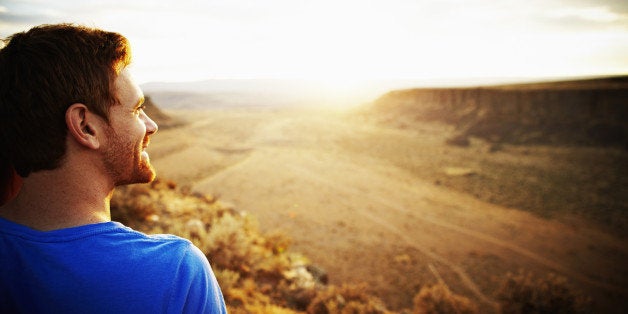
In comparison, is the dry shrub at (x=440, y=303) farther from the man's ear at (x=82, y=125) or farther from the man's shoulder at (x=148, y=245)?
the man's ear at (x=82, y=125)

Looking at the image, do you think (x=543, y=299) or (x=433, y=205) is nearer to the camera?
(x=543, y=299)

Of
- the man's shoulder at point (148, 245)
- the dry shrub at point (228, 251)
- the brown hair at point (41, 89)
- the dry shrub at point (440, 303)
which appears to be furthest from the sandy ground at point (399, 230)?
the brown hair at point (41, 89)

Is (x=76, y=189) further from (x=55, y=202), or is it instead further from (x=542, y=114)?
(x=542, y=114)

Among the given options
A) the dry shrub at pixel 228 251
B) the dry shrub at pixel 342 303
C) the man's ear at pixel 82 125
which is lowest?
the dry shrub at pixel 342 303

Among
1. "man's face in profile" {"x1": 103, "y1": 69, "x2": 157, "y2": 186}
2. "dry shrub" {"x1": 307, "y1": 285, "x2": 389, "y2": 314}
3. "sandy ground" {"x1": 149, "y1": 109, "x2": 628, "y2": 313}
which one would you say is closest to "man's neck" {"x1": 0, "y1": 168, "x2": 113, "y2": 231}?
"man's face in profile" {"x1": 103, "y1": 69, "x2": 157, "y2": 186}

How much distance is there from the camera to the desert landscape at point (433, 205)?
8.12 m

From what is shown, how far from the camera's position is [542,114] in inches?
994

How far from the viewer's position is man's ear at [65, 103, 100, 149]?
958mm

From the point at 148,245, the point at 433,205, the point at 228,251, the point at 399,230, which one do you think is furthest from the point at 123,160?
the point at 433,205

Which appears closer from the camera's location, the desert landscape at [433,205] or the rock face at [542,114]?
the desert landscape at [433,205]

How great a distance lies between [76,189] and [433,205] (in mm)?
13600

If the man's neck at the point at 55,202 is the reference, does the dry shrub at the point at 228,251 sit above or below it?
below

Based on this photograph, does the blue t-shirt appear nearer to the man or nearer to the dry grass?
the man

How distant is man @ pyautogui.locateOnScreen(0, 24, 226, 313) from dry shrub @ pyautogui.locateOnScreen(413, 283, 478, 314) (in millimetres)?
5860
